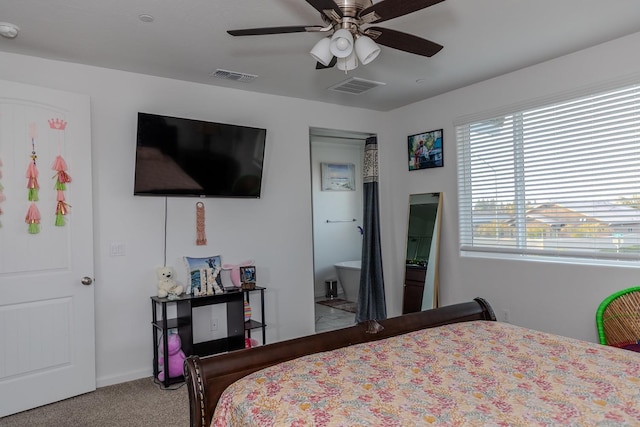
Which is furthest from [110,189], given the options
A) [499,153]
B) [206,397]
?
[499,153]

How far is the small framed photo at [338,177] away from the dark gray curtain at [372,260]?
1679 mm

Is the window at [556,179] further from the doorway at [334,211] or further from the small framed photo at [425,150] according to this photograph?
the doorway at [334,211]

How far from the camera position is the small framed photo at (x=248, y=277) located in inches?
152

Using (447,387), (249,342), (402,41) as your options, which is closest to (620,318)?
(447,387)

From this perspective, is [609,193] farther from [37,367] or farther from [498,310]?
[37,367]

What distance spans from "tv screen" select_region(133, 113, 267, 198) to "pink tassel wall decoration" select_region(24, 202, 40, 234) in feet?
2.27

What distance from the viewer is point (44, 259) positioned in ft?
10.1

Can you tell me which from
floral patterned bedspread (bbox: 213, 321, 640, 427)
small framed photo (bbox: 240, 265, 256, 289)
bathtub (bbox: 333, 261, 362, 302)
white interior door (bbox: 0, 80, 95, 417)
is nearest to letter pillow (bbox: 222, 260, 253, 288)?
small framed photo (bbox: 240, 265, 256, 289)

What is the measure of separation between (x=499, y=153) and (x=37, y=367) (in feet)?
13.3

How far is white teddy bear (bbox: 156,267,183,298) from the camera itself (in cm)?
353

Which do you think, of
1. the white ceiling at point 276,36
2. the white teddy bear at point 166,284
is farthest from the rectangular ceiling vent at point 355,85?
the white teddy bear at point 166,284

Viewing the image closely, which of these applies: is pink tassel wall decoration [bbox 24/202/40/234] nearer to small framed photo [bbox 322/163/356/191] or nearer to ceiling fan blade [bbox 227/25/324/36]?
ceiling fan blade [bbox 227/25/324/36]

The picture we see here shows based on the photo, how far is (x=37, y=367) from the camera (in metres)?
3.02

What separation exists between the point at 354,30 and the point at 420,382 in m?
1.57
